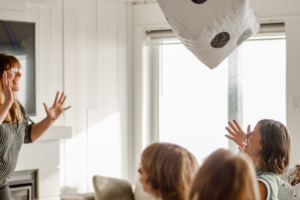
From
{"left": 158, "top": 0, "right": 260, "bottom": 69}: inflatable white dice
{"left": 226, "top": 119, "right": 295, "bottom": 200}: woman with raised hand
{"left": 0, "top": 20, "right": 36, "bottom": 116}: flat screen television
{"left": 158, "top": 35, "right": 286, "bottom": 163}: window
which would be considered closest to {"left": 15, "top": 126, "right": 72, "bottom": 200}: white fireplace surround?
{"left": 0, "top": 20, "right": 36, "bottom": 116}: flat screen television

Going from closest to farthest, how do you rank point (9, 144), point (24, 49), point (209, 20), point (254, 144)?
point (209, 20) → point (254, 144) → point (9, 144) → point (24, 49)

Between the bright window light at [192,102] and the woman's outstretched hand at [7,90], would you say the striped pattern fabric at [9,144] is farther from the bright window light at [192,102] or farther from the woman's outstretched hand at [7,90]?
the bright window light at [192,102]

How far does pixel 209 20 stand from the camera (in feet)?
4.14

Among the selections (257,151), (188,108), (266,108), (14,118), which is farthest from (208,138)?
(14,118)

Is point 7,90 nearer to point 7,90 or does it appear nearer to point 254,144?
point 7,90

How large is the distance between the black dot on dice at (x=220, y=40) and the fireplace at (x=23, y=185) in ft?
5.49

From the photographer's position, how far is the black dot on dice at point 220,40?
1331 millimetres

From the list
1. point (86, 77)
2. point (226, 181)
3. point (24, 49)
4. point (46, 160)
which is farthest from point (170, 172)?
point (86, 77)

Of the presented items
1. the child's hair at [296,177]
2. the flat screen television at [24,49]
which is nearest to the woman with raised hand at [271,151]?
the child's hair at [296,177]

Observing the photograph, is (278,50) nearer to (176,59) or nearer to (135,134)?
(176,59)

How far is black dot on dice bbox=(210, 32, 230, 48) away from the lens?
1331mm

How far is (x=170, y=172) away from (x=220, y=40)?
25.6 inches

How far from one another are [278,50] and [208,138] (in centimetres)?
98

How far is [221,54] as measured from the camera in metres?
1.45
